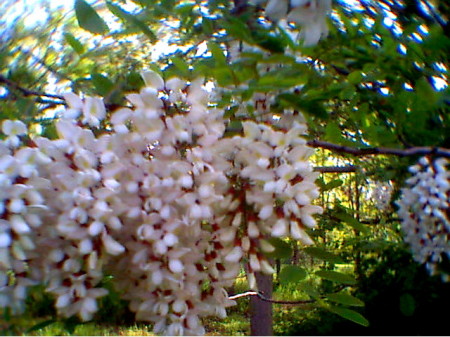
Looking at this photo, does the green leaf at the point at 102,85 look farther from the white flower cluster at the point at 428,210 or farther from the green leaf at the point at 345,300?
the white flower cluster at the point at 428,210

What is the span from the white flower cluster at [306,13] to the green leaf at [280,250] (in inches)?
11.2

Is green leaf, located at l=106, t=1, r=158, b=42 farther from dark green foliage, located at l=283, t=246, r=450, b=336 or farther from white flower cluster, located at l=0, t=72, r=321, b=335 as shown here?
dark green foliage, located at l=283, t=246, r=450, b=336

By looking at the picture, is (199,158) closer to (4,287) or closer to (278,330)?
(4,287)

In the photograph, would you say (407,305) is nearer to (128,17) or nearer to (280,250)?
(280,250)

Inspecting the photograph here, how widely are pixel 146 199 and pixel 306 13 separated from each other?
273mm

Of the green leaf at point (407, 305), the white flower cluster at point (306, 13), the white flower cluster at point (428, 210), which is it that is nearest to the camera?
the white flower cluster at point (306, 13)

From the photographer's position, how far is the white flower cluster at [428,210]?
1843 mm

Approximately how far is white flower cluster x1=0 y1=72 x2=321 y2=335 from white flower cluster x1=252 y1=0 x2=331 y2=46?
14cm

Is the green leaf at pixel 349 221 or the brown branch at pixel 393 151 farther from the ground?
the brown branch at pixel 393 151

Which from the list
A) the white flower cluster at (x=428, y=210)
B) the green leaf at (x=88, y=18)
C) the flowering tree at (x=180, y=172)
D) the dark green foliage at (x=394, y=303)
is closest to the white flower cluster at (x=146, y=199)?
the flowering tree at (x=180, y=172)

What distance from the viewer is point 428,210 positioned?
197 cm

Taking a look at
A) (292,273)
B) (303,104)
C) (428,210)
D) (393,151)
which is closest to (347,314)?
(292,273)

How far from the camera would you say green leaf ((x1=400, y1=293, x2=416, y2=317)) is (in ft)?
10.4

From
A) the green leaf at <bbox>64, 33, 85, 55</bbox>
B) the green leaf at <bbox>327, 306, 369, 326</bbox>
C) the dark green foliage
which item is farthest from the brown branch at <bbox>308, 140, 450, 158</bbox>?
the dark green foliage
